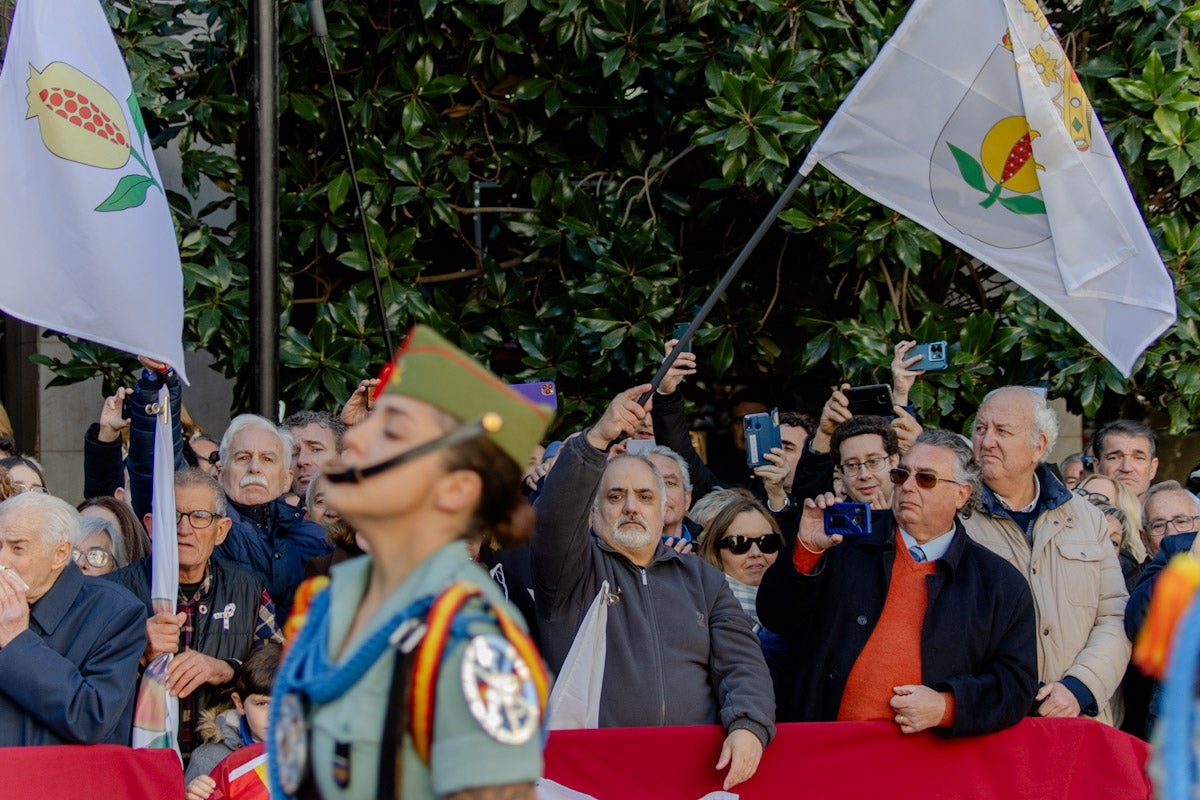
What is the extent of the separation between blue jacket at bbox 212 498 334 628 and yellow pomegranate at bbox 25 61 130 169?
1.47m

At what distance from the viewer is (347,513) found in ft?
8.46

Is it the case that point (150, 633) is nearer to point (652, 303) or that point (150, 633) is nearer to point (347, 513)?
point (347, 513)

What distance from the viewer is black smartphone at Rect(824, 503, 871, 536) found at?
5.03 m

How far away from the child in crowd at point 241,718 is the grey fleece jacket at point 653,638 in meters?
0.97

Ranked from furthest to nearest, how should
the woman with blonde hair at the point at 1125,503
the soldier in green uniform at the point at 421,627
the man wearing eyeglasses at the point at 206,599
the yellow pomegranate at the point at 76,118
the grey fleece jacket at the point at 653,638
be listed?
the woman with blonde hair at the point at 1125,503, the yellow pomegranate at the point at 76,118, the man wearing eyeglasses at the point at 206,599, the grey fleece jacket at the point at 653,638, the soldier in green uniform at the point at 421,627

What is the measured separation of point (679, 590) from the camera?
17.2 feet

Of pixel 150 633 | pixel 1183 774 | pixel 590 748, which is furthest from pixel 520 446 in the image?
pixel 150 633

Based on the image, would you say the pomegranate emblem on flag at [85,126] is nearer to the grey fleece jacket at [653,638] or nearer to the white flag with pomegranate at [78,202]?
the white flag with pomegranate at [78,202]

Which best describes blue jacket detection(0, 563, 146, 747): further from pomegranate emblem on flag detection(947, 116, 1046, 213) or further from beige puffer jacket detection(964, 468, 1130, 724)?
pomegranate emblem on flag detection(947, 116, 1046, 213)

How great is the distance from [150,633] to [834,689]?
2311 mm

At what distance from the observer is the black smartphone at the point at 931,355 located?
6.92 m

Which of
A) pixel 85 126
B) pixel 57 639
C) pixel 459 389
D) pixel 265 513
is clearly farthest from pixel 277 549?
pixel 459 389

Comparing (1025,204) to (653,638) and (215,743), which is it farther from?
(215,743)

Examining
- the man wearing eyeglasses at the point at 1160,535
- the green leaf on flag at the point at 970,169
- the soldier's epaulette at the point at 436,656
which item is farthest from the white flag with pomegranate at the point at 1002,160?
the soldier's epaulette at the point at 436,656
